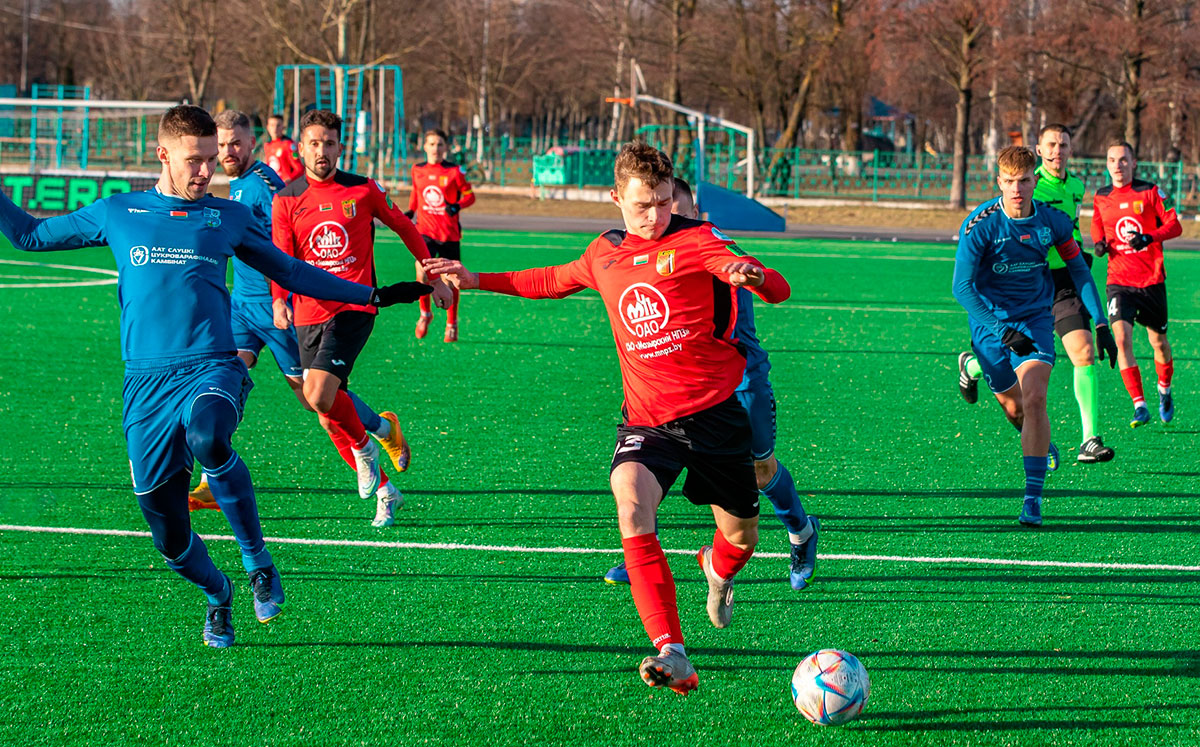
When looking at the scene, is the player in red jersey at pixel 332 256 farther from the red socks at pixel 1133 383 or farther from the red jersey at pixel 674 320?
the red socks at pixel 1133 383

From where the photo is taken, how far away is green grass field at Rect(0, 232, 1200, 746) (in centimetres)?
443

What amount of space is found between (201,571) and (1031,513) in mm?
4323

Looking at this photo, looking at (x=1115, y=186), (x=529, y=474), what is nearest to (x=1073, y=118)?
(x=1115, y=186)

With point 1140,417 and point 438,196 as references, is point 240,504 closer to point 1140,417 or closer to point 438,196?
point 1140,417

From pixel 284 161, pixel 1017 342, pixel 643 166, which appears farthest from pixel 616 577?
pixel 284 161

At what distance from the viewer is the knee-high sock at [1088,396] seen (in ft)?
27.6

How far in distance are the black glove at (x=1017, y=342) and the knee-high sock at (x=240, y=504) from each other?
4.19 m

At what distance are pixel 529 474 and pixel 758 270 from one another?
12.9 ft

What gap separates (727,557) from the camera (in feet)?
16.3

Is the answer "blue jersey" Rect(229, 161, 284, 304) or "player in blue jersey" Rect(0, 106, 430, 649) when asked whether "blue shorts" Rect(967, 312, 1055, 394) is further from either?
"blue jersey" Rect(229, 161, 284, 304)

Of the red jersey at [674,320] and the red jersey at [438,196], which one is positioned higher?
the red jersey at [438,196]

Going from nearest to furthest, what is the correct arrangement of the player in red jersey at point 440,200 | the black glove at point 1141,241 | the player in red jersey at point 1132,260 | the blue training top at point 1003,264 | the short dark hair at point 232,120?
the short dark hair at point 232,120 → the blue training top at point 1003,264 → the black glove at point 1141,241 → the player in red jersey at point 1132,260 → the player in red jersey at point 440,200

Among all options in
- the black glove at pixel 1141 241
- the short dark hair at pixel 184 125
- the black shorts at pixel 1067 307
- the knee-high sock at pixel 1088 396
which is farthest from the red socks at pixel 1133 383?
the short dark hair at pixel 184 125

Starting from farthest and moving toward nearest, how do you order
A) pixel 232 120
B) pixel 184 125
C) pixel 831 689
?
pixel 232 120, pixel 184 125, pixel 831 689
